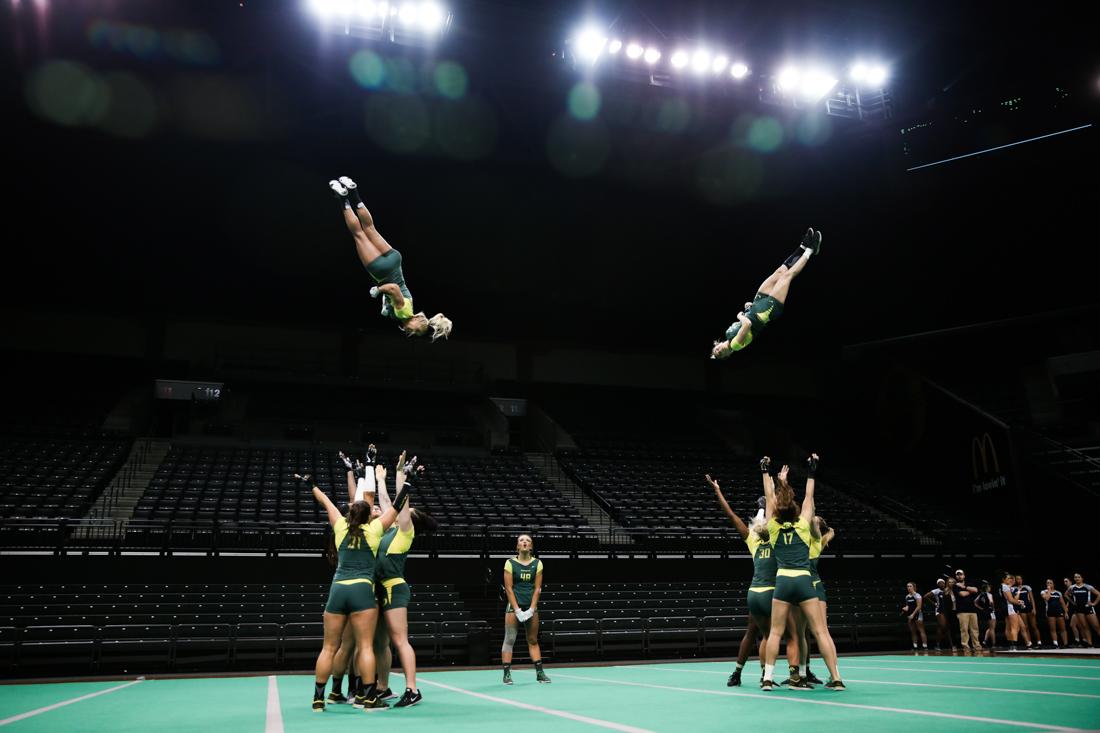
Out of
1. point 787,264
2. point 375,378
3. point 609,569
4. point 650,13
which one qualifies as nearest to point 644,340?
point 375,378

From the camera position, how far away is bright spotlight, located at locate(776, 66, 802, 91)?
15039 millimetres

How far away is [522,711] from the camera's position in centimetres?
579

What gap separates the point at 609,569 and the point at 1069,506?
11.9 m

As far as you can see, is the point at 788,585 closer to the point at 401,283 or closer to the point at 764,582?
the point at 764,582

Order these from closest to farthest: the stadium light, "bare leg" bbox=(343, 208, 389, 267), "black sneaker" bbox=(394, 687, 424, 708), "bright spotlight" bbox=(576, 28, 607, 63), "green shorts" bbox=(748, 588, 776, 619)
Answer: "black sneaker" bbox=(394, 687, 424, 708) → "bare leg" bbox=(343, 208, 389, 267) → "green shorts" bbox=(748, 588, 776, 619) → "bright spotlight" bbox=(576, 28, 607, 63) → the stadium light

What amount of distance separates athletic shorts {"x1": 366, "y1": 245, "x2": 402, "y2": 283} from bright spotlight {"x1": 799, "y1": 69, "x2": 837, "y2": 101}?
37.3 ft

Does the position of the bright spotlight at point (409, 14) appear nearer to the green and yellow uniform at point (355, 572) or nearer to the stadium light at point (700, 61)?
the stadium light at point (700, 61)

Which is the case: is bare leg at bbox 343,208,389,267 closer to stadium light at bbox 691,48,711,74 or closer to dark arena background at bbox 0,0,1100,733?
dark arena background at bbox 0,0,1100,733

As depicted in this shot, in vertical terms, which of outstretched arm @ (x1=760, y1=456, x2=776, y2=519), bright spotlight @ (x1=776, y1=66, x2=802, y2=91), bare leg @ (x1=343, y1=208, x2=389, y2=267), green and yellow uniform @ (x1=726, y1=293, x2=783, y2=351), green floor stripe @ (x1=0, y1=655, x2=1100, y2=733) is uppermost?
bright spotlight @ (x1=776, y1=66, x2=802, y2=91)

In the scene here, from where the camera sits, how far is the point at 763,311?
785cm

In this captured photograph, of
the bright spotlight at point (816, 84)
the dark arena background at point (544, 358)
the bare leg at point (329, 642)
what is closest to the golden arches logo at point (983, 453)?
the dark arena background at point (544, 358)

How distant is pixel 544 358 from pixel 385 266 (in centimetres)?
1903

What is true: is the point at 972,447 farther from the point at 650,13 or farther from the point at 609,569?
the point at 650,13


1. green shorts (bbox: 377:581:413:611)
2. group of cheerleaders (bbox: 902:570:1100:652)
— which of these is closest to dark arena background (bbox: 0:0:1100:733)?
green shorts (bbox: 377:581:413:611)
